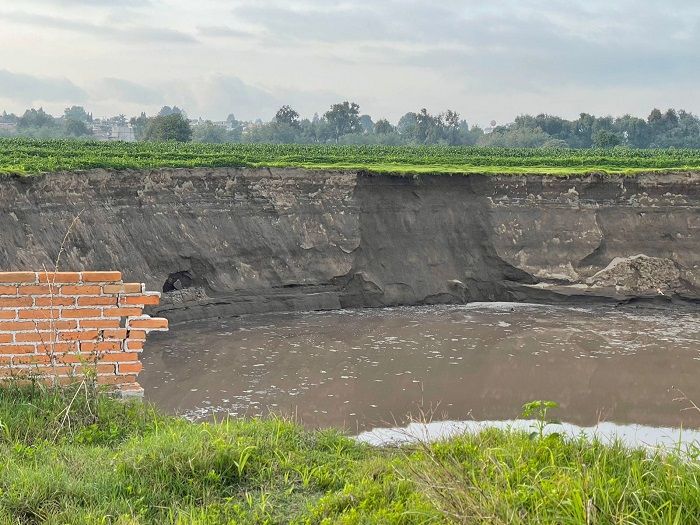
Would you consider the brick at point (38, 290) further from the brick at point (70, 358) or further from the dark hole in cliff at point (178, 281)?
the dark hole in cliff at point (178, 281)

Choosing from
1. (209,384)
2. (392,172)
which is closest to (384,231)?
(392,172)

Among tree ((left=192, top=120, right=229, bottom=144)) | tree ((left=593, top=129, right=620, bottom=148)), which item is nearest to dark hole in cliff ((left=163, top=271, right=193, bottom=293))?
tree ((left=593, top=129, right=620, bottom=148))

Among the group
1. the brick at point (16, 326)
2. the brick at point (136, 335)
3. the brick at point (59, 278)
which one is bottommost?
the brick at point (136, 335)

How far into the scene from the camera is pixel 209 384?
33.9 feet

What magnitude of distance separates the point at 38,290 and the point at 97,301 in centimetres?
49

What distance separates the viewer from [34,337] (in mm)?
6535

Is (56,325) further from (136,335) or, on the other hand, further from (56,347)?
(136,335)

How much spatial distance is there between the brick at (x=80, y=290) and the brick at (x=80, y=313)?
5.5 inches

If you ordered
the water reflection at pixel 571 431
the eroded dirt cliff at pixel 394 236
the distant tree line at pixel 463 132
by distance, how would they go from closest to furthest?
the water reflection at pixel 571 431 → the eroded dirt cliff at pixel 394 236 → the distant tree line at pixel 463 132

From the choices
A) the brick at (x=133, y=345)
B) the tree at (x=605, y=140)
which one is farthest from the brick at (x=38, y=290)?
the tree at (x=605, y=140)

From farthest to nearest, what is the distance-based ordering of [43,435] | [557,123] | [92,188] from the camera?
[557,123] < [92,188] < [43,435]

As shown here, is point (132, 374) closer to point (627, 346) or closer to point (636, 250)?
point (627, 346)

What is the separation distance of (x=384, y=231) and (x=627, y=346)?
572cm

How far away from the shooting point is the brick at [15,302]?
6.50m
